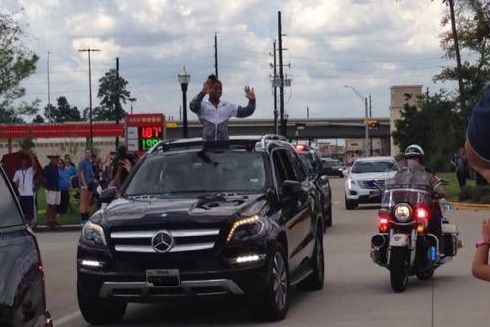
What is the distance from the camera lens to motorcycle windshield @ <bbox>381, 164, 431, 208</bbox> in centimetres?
1085

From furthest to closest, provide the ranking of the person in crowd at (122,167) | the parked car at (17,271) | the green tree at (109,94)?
the green tree at (109,94)
the person in crowd at (122,167)
the parked car at (17,271)

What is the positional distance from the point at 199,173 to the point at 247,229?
4.93ft

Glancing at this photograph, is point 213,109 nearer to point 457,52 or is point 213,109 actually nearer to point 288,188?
point 288,188

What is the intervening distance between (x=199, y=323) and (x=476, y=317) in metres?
2.76

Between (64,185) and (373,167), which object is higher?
(373,167)

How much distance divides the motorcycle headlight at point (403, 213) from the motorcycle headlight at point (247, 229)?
2.37 meters

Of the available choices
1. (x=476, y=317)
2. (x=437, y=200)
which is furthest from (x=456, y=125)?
(x=476, y=317)

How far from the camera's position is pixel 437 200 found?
11219 mm

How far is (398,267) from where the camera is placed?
10.5 metres

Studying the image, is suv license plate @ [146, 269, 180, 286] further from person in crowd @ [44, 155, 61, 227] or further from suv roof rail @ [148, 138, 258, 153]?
person in crowd @ [44, 155, 61, 227]

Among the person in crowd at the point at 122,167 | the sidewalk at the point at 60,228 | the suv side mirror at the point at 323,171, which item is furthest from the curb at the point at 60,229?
the person in crowd at the point at 122,167

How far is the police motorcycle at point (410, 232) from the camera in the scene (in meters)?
10.6

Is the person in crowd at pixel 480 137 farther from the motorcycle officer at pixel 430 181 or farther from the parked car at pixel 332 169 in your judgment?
the parked car at pixel 332 169

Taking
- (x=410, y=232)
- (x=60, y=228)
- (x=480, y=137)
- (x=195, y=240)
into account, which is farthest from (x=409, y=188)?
(x=60, y=228)
